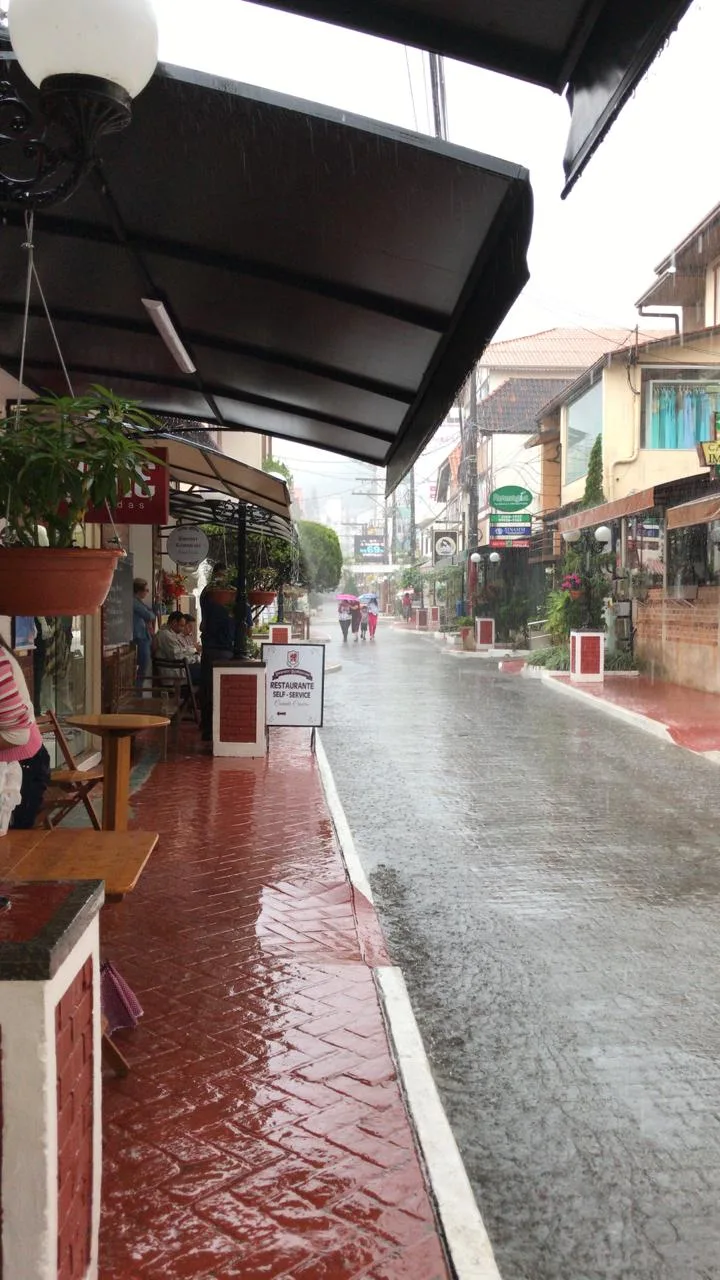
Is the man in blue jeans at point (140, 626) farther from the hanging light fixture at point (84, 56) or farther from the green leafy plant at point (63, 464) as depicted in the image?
the hanging light fixture at point (84, 56)

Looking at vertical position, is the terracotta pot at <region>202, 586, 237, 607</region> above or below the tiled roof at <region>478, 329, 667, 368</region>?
below

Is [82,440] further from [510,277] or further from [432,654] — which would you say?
[432,654]

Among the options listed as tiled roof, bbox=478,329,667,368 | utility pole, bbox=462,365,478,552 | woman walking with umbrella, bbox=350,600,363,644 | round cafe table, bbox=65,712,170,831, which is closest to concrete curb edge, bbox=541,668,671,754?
round cafe table, bbox=65,712,170,831

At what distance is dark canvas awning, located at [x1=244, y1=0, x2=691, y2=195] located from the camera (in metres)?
2.54

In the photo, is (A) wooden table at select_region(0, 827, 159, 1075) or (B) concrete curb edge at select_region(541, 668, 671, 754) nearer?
(A) wooden table at select_region(0, 827, 159, 1075)

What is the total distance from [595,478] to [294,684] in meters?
16.9

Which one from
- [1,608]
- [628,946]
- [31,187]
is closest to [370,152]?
[31,187]

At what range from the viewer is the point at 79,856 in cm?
353

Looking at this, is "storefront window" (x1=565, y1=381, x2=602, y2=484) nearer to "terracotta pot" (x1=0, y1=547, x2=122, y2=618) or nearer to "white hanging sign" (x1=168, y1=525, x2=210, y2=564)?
"white hanging sign" (x1=168, y1=525, x2=210, y2=564)

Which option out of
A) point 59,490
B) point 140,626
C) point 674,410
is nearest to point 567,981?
point 59,490

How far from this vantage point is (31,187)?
133 inches

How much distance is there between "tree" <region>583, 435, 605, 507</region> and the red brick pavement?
824 inches

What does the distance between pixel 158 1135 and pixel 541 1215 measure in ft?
4.03

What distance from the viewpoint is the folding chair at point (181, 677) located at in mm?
12133
